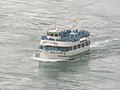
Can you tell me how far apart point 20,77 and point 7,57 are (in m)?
9.04

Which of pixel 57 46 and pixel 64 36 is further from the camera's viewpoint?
pixel 64 36

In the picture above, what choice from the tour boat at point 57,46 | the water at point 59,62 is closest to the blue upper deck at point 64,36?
the tour boat at point 57,46

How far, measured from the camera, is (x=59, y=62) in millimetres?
83125

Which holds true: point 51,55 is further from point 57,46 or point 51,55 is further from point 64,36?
point 64,36

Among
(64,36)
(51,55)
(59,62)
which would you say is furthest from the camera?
(64,36)

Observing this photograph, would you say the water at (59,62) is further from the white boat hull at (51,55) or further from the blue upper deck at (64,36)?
the blue upper deck at (64,36)

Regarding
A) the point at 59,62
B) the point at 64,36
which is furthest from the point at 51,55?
the point at 64,36

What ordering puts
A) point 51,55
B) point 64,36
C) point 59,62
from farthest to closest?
point 64,36, point 51,55, point 59,62

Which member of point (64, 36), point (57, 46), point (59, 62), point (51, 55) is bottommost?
point (59, 62)

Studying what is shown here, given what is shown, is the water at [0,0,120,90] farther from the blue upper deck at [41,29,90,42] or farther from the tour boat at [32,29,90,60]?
the blue upper deck at [41,29,90,42]

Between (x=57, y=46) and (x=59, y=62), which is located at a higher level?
(x=57, y=46)

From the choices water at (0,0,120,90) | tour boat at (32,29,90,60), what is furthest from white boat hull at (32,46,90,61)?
water at (0,0,120,90)

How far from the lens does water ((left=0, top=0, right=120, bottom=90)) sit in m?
73.2

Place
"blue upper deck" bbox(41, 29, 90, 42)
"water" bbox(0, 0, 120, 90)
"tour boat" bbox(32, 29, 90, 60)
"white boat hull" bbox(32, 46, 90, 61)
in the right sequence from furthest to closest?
"blue upper deck" bbox(41, 29, 90, 42) → "tour boat" bbox(32, 29, 90, 60) → "white boat hull" bbox(32, 46, 90, 61) → "water" bbox(0, 0, 120, 90)
